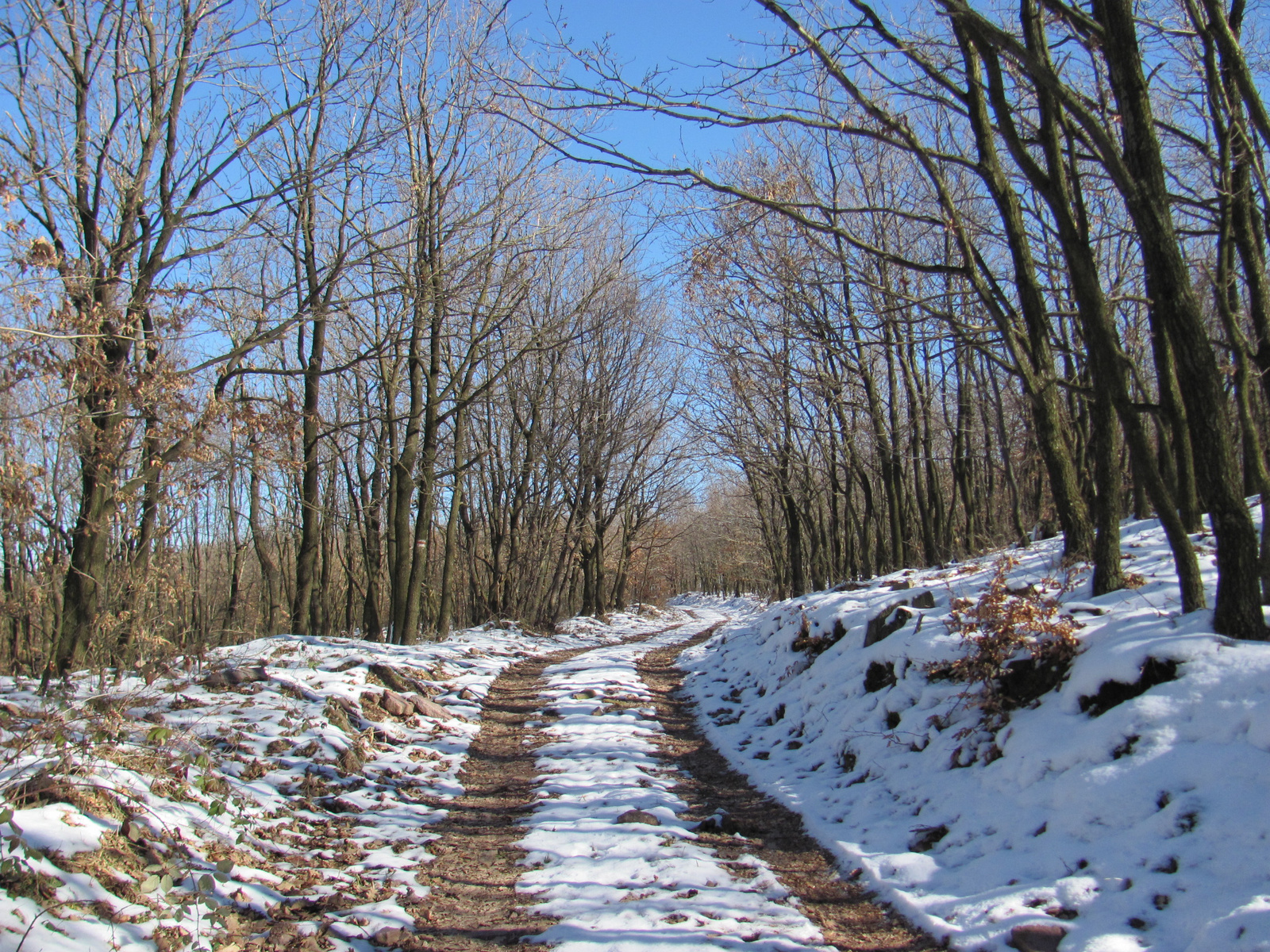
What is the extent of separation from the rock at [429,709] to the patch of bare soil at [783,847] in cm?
229

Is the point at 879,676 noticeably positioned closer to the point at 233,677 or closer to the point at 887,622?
the point at 887,622

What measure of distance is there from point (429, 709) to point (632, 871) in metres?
4.02

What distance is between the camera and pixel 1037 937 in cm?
289

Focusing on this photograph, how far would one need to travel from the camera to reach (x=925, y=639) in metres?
5.89

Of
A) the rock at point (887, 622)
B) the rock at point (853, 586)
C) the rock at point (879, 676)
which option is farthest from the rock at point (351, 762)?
the rock at point (853, 586)

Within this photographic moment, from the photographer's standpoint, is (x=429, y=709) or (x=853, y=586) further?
(x=853, y=586)

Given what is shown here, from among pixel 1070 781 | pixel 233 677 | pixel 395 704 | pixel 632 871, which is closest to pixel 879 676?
pixel 1070 781

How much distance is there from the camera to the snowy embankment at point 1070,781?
115 inches

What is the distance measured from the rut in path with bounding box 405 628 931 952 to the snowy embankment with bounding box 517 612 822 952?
11cm

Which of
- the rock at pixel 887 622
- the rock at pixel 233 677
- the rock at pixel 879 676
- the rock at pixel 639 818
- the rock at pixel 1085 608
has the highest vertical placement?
the rock at pixel 1085 608

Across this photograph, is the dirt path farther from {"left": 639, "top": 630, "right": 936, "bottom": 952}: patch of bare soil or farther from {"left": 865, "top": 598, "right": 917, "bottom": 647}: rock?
{"left": 865, "top": 598, "right": 917, "bottom": 647}: rock

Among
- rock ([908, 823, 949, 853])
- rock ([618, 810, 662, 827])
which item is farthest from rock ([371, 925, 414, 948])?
rock ([908, 823, 949, 853])

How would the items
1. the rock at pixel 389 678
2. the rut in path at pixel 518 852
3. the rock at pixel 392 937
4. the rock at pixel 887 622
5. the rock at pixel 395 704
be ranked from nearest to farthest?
1. the rock at pixel 392 937
2. the rut in path at pixel 518 852
3. the rock at pixel 887 622
4. the rock at pixel 395 704
5. the rock at pixel 389 678

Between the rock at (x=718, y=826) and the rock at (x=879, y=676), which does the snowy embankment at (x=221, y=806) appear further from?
the rock at (x=879, y=676)
